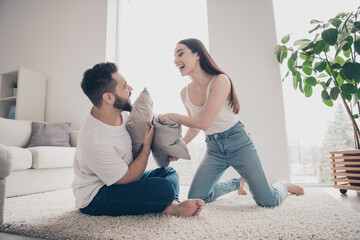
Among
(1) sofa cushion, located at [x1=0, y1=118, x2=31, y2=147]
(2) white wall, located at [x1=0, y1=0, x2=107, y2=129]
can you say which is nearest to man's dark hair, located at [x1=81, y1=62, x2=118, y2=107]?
(1) sofa cushion, located at [x1=0, y1=118, x2=31, y2=147]

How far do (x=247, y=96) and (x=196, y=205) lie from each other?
1.78m

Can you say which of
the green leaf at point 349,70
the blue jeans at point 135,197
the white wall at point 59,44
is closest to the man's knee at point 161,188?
the blue jeans at point 135,197

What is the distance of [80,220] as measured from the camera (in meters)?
1.18

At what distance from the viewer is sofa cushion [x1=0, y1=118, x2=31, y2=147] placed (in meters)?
2.53

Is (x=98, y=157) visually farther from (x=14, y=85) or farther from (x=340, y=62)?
(x=14, y=85)

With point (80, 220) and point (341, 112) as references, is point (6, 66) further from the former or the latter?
point (341, 112)

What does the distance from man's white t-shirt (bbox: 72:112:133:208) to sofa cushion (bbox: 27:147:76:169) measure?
1139 mm

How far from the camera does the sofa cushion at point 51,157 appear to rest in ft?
6.90

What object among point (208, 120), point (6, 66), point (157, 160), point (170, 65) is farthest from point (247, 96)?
point (6, 66)

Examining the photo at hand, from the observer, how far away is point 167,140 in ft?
4.25

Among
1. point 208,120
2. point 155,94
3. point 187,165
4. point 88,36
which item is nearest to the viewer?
point 208,120

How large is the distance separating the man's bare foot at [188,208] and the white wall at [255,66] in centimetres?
156

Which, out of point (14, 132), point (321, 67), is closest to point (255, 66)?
point (321, 67)

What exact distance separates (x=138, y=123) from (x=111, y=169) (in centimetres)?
29
